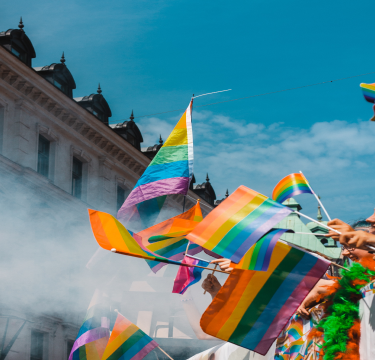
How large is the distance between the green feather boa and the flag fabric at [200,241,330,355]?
29cm

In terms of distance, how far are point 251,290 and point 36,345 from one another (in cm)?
1502

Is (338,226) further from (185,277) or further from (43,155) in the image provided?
(43,155)

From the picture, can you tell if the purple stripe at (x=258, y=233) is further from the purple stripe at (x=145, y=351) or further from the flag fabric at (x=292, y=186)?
the purple stripe at (x=145, y=351)

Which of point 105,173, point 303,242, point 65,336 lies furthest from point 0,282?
point 303,242

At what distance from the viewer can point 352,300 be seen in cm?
471

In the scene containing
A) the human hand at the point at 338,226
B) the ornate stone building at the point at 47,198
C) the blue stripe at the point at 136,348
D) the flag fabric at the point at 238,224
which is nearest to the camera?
the human hand at the point at 338,226

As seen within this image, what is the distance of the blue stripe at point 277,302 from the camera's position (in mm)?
4734

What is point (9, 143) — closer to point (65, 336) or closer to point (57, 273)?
point (57, 273)

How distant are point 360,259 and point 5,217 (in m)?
13.6

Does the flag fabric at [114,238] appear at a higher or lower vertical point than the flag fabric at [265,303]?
higher

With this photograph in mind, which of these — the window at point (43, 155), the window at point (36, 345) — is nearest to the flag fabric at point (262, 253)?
the window at point (36, 345)

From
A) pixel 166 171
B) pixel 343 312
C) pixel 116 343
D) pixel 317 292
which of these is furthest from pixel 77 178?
pixel 343 312

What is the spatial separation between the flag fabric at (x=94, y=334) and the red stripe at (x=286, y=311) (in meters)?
3.25

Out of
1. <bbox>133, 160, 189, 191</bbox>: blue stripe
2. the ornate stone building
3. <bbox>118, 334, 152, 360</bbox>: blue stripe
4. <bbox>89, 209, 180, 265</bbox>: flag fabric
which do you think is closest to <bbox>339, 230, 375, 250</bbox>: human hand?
<bbox>89, 209, 180, 265</bbox>: flag fabric
